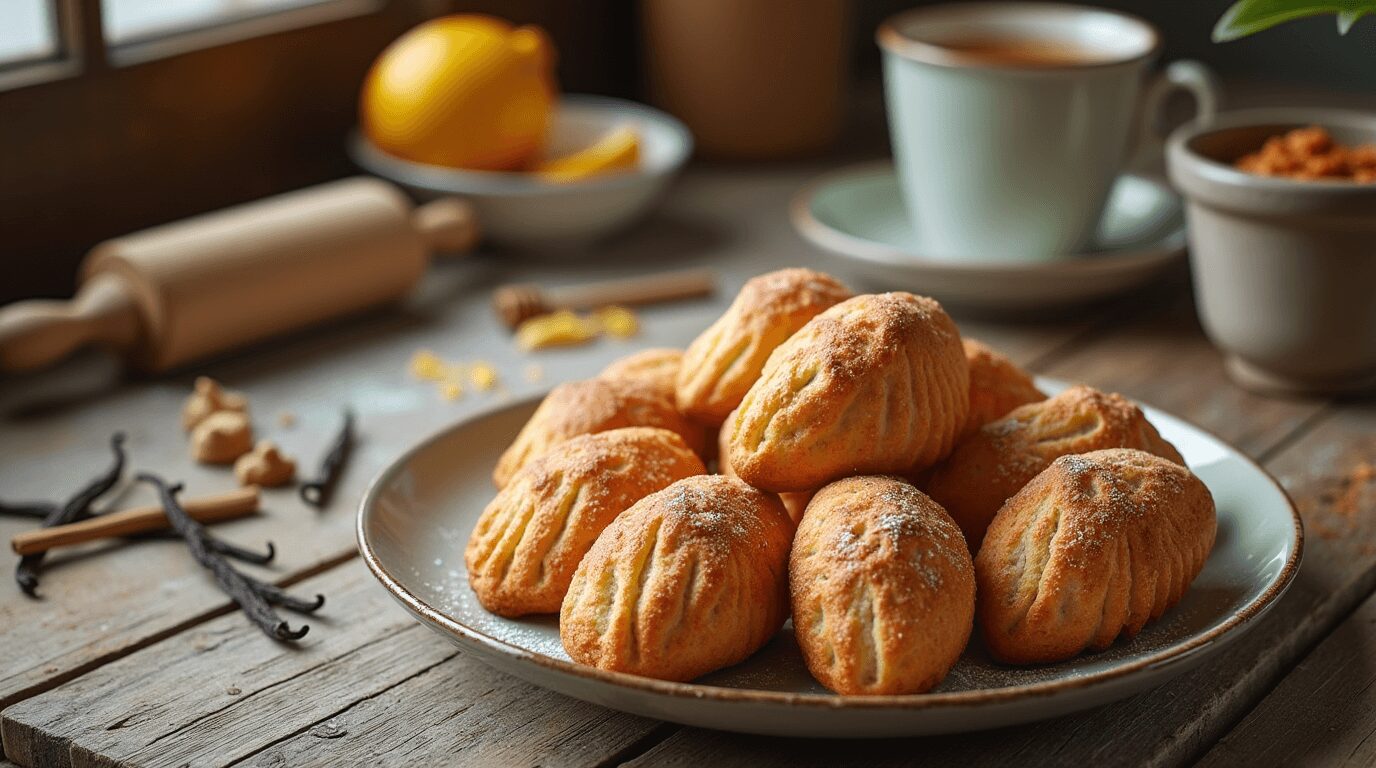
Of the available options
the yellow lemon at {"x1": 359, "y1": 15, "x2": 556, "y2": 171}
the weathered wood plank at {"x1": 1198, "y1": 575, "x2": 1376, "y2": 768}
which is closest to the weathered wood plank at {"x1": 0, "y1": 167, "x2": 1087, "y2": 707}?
the yellow lemon at {"x1": 359, "y1": 15, "x2": 556, "y2": 171}

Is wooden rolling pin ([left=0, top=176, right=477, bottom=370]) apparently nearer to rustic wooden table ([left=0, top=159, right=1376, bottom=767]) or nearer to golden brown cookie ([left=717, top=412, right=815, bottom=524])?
rustic wooden table ([left=0, top=159, right=1376, bottom=767])

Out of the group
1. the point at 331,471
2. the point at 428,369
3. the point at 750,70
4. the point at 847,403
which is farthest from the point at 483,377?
the point at 750,70

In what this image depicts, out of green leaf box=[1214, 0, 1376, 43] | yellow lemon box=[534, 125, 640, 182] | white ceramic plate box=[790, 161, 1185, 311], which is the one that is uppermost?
green leaf box=[1214, 0, 1376, 43]

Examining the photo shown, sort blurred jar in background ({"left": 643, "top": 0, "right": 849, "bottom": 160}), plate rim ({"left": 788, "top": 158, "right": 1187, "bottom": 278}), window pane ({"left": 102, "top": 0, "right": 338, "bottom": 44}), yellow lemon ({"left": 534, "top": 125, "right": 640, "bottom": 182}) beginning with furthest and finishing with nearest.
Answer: blurred jar in background ({"left": 643, "top": 0, "right": 849, "bottom": 160}), yellow lemon ({"left": 534, "top": 125, "right": 640, "bottom": 182}), window pane ({"left": 102, "top": 0, "right": 338, "bottom": 44}), plate rim ({"left": 788, "top": 158, "right": 1187, "bottom": 278})

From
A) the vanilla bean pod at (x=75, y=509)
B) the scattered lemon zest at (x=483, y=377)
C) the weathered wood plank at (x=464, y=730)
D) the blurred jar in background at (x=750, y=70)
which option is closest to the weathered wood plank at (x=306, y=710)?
the weathered wood plank at (x=464, y=730)

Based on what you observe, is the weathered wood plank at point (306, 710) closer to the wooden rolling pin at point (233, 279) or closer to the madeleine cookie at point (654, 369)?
the madeleine cookie at point (654, 369)

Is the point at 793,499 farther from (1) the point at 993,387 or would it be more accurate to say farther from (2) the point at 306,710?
(2) the point at 306,710
